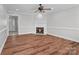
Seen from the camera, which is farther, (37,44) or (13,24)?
(37,44)

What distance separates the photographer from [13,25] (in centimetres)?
108

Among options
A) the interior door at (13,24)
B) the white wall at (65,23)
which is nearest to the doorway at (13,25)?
the interior door at (13,24)

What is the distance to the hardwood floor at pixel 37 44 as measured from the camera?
110 cm

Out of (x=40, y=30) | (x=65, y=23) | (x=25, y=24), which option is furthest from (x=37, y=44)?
(x=65, y=23)

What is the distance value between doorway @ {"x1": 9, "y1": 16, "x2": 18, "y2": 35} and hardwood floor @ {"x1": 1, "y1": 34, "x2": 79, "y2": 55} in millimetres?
71

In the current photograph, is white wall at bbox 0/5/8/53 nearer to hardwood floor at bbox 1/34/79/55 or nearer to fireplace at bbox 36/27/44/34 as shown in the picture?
hardwood floor at bbox 1/34/79/55

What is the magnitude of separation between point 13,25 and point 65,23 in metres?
0.52

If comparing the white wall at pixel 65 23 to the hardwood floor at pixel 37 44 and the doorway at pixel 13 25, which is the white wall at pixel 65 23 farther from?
the doorway at pixel 13 25

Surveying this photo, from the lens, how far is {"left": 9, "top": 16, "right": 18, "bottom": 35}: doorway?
1.07 meters

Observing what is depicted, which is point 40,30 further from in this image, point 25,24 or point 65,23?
point 65,23

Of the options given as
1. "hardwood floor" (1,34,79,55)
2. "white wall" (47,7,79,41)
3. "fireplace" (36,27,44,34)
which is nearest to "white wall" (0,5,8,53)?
"hardwood floor" (1,34,79,55)

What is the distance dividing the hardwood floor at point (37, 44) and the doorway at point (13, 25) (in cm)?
7
